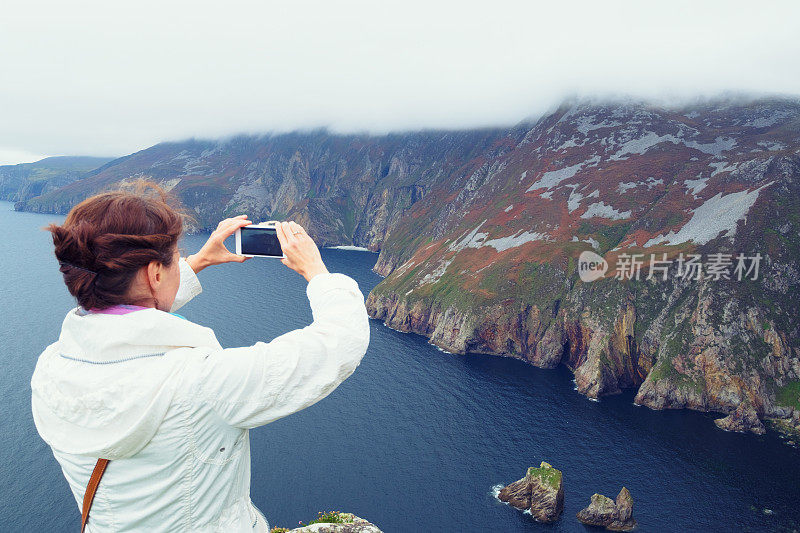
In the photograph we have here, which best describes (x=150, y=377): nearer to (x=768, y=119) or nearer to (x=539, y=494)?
(x=539, y=494)

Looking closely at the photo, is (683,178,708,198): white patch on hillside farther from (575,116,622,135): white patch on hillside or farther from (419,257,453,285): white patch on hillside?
(419,257,453,285): white patch on hillside

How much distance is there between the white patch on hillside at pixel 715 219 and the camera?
95.4m

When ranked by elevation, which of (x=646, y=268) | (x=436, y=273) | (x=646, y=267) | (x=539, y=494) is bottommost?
(x=539, y=494)

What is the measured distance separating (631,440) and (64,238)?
75686 millimetres

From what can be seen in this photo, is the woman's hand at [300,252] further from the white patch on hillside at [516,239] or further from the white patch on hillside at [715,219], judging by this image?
the white patch on hillside at [516,239]

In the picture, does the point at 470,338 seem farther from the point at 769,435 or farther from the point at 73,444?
the point at 73,444

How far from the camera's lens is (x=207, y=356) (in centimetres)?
237

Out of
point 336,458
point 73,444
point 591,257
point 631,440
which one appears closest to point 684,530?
point 631,440

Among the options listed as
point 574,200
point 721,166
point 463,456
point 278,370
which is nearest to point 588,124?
point 574,200

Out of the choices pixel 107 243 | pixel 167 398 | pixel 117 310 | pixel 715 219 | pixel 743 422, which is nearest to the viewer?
pixel 167 398

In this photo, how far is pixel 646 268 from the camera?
97625mm

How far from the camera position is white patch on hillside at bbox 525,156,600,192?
139m

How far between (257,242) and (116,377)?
2297 millimetres

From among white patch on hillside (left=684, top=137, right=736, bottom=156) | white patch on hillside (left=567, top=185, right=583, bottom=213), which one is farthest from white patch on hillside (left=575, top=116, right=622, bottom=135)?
white patch on hillside (left=567, top=185, right=583, bottom=213)
